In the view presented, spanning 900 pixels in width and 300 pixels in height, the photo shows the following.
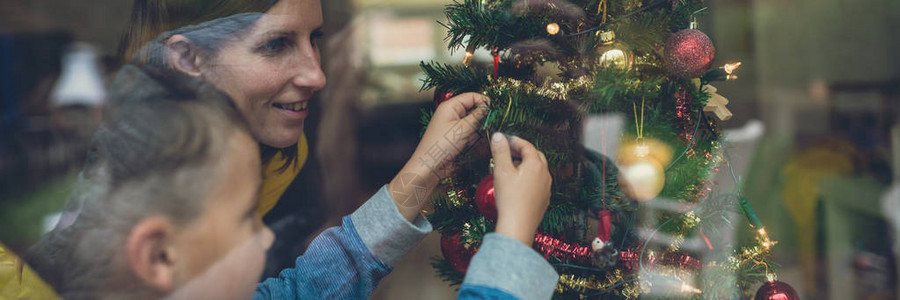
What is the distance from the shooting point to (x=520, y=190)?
74cm

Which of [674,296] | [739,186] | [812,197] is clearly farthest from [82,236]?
[812,197]

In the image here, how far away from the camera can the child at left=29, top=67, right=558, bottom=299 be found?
0.65m

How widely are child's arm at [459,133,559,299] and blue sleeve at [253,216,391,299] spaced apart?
1.00 ft

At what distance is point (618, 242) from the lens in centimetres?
88

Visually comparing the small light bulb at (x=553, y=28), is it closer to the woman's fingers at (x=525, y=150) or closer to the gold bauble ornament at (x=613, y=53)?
the gold bauble ornament at (x=613, y=53)

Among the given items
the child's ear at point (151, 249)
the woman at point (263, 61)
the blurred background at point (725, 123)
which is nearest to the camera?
the child's ear at point (151, 249)

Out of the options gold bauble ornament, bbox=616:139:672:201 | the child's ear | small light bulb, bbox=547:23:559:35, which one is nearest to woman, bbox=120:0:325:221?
the child's ear

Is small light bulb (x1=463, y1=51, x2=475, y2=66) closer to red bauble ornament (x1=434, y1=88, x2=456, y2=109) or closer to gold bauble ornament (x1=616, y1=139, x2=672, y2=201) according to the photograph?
red bauble ornament (x1=434, y1=88, x2=456, y2=109)

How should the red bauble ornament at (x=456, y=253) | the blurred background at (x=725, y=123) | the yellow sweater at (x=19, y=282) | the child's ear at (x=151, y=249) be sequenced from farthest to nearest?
1. the blurred background at (x=725, y=123)
2. the red bauble ornament at (x=456, y=253)
3. the yellow sweater at (x=19, y=282)
4. the child's ear at (x=151, y=249)

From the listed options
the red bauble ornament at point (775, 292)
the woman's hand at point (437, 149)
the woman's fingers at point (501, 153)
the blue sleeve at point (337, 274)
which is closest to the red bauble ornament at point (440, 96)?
the woman's hand at point (437, 149)

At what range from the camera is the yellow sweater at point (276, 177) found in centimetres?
97

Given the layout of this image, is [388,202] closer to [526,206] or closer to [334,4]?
[526,206]

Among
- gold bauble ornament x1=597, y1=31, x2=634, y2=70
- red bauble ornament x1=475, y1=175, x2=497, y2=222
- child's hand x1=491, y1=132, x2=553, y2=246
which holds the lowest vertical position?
red bauble ornament x1=475, y1=175, x2=497, y2=222

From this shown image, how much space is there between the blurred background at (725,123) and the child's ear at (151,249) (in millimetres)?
327
